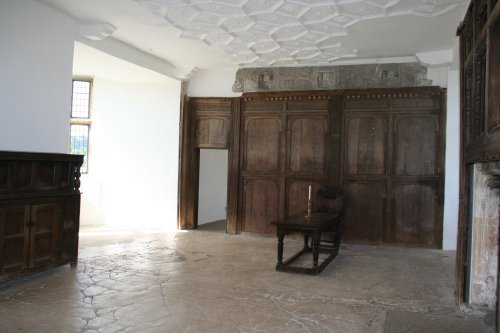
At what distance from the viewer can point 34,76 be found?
5.06m

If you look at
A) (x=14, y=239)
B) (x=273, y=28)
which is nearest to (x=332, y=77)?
(x=273, y=28)

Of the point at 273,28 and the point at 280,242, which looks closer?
the point at 280,242

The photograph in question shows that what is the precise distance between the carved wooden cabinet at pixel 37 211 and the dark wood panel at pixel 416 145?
525 centimetres

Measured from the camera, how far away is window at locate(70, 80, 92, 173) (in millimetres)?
8742

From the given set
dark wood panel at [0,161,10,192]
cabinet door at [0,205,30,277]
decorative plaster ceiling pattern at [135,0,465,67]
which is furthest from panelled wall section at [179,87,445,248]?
dark wood panel at [0,161,10,192]

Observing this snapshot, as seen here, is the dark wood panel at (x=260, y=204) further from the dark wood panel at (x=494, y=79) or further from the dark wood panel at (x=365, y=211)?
the dark wood panel at (x=494, y=79)

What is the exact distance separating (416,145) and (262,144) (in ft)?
9.26

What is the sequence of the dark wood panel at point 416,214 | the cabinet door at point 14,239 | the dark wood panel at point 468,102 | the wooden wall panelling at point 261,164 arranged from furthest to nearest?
the wooden wall panelling at point 261,164 < the dark wood panel at point 416,214 < the cabinet door at point 14,239 < the dark wood panel at point 468,102

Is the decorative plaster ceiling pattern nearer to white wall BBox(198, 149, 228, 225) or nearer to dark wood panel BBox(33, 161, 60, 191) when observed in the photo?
dark wood panel BBox(33, 161, 60, 191)

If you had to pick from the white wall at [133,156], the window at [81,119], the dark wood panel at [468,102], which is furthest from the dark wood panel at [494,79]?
the window at [81,119]

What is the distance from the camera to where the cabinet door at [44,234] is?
462 cm

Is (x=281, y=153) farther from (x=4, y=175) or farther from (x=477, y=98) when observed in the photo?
(x=4, y=175)

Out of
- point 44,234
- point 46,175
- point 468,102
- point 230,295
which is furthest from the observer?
point 46,175

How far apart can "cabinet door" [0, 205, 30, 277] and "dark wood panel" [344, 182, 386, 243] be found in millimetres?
5146
